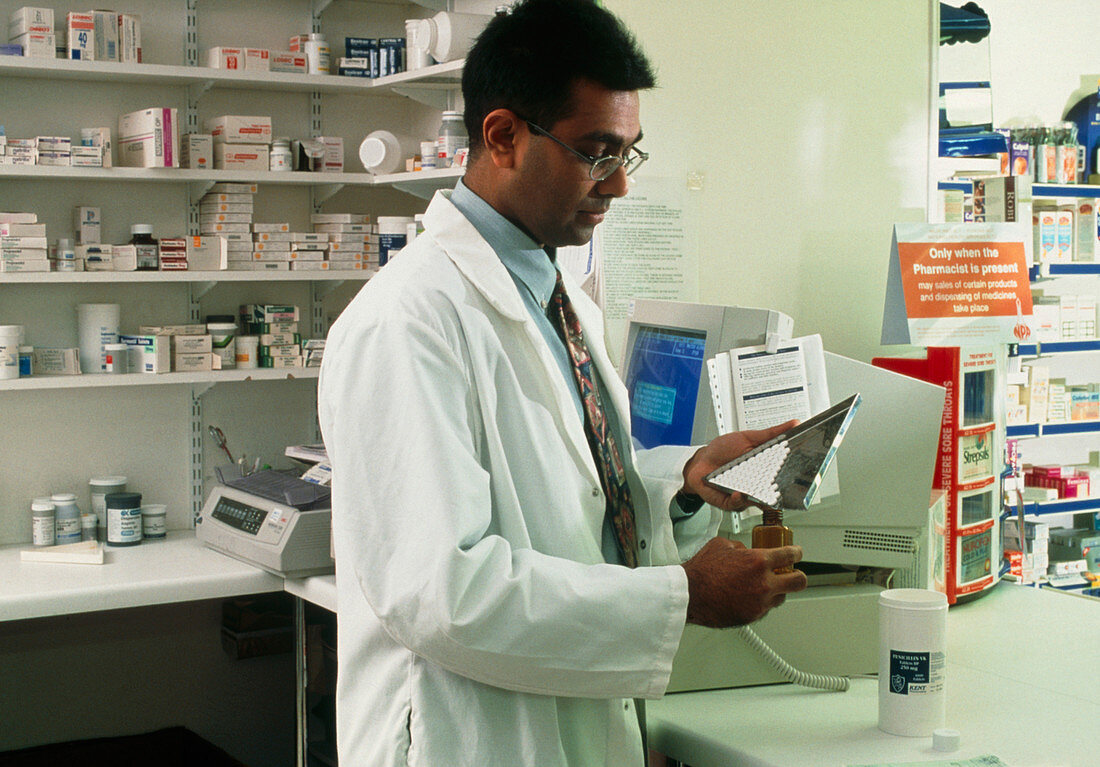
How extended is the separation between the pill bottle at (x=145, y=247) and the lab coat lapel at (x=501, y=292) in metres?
2.37

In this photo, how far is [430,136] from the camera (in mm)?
3943

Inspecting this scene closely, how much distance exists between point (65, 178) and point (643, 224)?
2.06 metres

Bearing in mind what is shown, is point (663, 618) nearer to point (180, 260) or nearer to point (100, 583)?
point (100, 583)

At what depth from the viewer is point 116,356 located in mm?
3471

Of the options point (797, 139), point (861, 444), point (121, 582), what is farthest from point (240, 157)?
point (861, 444)

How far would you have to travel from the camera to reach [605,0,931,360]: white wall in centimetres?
244

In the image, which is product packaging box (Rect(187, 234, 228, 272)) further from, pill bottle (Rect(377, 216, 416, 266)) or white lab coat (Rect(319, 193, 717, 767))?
white lab coat (Rect(319, 193, 717, 767))

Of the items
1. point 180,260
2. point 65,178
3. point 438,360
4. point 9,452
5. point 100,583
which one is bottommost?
point 100,583

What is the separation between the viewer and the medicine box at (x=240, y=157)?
3.56 meters

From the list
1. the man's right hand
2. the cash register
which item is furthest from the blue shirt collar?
the cash register

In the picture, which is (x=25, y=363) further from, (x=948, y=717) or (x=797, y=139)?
(x=948, y=717)

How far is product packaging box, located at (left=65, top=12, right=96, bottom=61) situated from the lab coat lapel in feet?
8.18

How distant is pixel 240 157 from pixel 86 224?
0.54 metres

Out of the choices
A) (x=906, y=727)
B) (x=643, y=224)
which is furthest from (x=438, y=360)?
(x=643, y=224)
